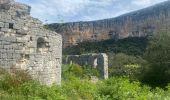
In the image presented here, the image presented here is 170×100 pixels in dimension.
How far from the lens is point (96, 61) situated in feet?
70.7

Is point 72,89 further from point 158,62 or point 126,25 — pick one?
point 126,25

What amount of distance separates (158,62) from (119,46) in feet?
86.6

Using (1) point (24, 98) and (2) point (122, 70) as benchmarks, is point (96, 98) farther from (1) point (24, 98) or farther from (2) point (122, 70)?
(2) point (122, 70)

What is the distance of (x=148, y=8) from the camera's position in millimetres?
57844

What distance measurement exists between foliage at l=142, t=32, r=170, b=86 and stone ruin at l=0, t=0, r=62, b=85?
413 inches

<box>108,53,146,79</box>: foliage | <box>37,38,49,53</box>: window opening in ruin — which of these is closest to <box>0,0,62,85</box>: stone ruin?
<box>37,38,49,53</box>: window opening in ruin

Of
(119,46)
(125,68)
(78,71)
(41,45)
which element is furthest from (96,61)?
(119,46)

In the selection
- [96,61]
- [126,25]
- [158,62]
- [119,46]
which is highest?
[126,25]

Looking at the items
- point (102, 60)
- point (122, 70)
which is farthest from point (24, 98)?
point (122, 70)

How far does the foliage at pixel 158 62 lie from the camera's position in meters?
22.5

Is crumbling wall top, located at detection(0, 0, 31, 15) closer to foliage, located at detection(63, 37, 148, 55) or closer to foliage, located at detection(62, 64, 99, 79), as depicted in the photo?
foliage, located at detection(62, 64, 99, 79)

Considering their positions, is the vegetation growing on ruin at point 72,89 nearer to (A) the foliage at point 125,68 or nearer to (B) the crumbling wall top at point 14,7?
(B) the crumbling wall top at point 14,7

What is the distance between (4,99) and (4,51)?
7.31ft

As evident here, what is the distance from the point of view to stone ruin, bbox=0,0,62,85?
34.6ft
